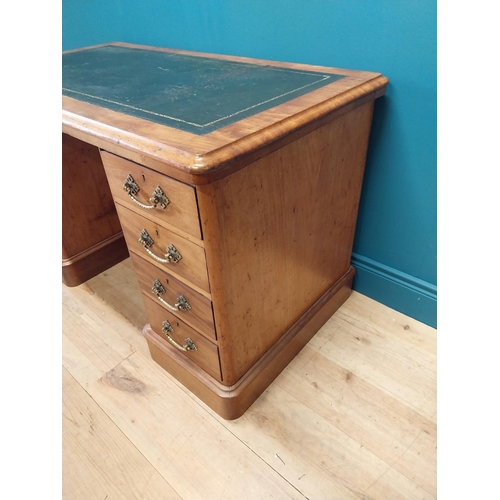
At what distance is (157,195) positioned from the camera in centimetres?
65

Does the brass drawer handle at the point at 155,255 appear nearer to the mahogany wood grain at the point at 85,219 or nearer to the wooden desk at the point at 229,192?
the wooden desk at the point at 229,192

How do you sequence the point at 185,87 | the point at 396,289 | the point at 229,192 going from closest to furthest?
the point at 229,192
the point at 185,87
the point at 396,289

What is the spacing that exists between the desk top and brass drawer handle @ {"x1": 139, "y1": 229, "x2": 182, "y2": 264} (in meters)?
0.17

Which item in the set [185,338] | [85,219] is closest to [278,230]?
[185,338]

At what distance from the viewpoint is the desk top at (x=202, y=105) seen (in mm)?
581

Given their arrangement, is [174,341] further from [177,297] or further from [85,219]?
[85,219]

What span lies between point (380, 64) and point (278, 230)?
0.46m

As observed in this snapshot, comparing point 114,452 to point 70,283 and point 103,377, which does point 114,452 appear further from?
point 70,283

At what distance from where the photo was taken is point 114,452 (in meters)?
0.88

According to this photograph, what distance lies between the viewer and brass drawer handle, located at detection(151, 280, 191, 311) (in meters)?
0.79

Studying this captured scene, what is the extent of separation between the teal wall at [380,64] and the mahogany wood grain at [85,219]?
0.48 m

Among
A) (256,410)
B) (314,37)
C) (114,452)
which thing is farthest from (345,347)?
(314,37)

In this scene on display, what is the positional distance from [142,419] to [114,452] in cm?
9

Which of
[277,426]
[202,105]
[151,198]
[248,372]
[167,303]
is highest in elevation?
[202,105]
